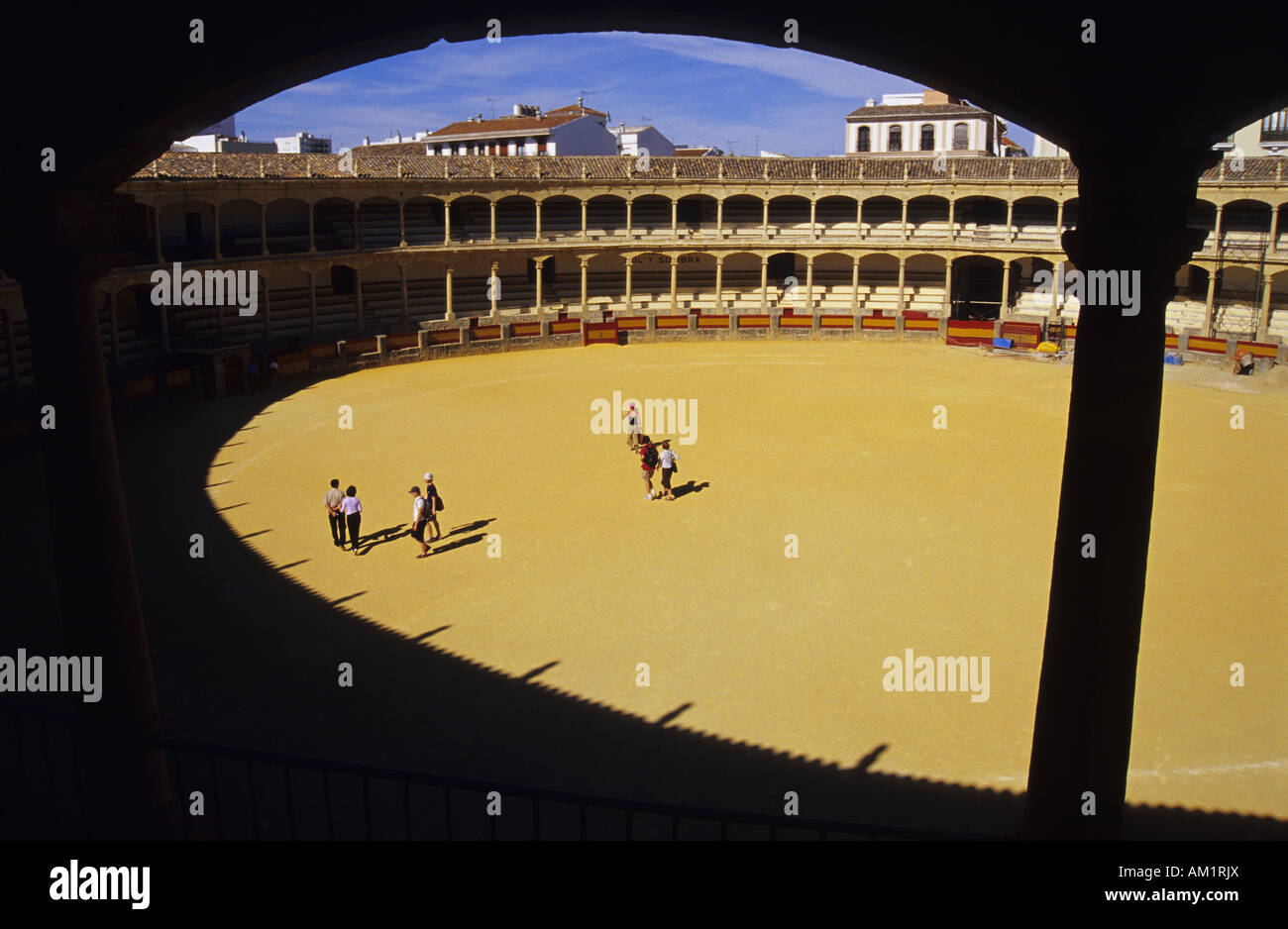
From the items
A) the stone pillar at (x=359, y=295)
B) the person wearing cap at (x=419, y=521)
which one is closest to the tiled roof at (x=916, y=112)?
the stone pillar at (x=359, y=295)

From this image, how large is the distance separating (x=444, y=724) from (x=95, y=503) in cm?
474

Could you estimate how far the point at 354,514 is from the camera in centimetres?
1385

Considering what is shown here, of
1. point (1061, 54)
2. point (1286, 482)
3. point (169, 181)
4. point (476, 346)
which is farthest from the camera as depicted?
point (476, 346)

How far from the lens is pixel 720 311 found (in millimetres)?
38000

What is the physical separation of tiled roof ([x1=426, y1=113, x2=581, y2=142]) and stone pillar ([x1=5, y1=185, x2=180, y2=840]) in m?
54.1

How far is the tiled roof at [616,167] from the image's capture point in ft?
108

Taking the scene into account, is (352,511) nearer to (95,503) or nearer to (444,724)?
(444,724)

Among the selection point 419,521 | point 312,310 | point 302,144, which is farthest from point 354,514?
point 302,144

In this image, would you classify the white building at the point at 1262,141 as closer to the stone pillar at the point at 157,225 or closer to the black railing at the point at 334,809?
the stone pillar at the point at 157,225

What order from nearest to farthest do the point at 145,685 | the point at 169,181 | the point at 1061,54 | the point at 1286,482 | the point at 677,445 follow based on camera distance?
the point at 1061,54
the point at 145,685
the point at 1286,482
the point at 677,445
the point at 169,181

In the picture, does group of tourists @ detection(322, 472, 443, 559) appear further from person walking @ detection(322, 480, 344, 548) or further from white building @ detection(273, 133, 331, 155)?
white building @ detection(273, 133, 331, 155)
